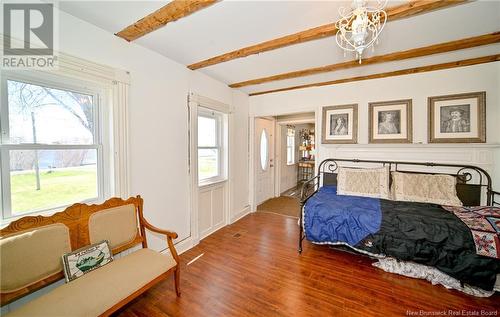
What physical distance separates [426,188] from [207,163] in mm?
3263

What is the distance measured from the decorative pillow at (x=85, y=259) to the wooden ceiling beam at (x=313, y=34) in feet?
7.69

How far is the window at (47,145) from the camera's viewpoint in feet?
4.75

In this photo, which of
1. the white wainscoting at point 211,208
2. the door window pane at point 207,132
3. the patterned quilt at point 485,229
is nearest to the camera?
the patterned quilt at point 485,229

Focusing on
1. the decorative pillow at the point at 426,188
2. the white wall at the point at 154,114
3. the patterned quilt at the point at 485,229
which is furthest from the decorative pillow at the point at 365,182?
the white wall at the point at 154,114

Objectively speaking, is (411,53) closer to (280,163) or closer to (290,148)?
(280,163)

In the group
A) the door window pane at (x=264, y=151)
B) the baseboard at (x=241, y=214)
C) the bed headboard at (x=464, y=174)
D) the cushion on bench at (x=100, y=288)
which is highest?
the door window pane at (x=264, y=151)

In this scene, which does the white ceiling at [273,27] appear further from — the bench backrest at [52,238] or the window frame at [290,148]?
the window frame at [290,148]

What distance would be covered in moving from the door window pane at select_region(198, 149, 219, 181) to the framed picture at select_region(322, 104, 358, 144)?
2.02 metres

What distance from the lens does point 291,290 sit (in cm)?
193

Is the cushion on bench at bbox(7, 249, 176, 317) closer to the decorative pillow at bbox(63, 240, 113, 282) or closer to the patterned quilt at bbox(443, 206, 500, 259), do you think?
the decorative pillow at bbox(63, 240, 113, 282)

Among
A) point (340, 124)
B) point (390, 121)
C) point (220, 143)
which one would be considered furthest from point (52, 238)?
point (390, 121)

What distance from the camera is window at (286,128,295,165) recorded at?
6.09 metres

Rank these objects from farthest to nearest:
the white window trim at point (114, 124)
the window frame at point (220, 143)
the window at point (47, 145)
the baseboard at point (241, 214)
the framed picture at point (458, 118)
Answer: the baseboard at point (241, 214), the window frame at point (220, 143), the framed picture at point (458, 118), the white window trim at point (114, 124), the window at point (47, 145)

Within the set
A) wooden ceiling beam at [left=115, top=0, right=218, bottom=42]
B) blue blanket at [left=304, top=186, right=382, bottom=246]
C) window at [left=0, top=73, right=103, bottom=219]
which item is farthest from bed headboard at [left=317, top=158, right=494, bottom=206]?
window at [left=0, top=73, right=103, bottom=219]
